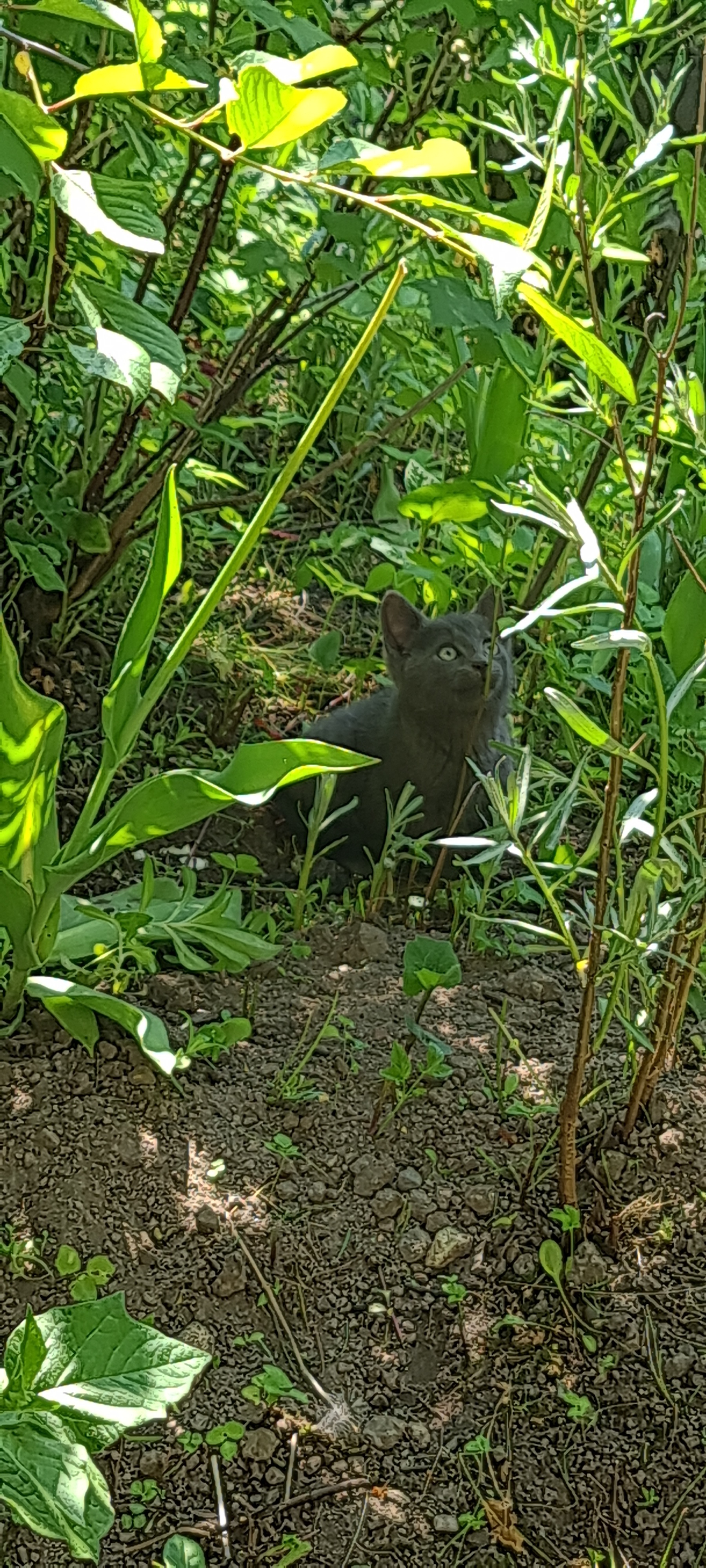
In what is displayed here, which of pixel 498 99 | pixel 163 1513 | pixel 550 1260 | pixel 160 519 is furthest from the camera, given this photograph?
pixel 498 99

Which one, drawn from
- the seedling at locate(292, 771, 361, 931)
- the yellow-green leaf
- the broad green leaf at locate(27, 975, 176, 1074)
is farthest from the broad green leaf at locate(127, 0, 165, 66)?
the seedling at locate(292, 771, 361, 931)

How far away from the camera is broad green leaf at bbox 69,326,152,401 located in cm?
81

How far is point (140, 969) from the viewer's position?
A: 208cm

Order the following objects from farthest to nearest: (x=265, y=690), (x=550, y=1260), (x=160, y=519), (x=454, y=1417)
Answer: (x=265, y=690)
(x=160, y=519)
(x=550, y=1260)
(x=454, y=1417)

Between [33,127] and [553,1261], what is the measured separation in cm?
139

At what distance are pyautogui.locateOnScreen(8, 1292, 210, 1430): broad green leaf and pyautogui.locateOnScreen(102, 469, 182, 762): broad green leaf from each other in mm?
831

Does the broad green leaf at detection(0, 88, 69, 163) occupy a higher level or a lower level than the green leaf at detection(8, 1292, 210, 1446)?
higher

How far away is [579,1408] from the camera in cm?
161

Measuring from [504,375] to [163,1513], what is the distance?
6.47ft

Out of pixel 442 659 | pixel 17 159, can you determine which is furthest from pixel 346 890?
pixel 17 159

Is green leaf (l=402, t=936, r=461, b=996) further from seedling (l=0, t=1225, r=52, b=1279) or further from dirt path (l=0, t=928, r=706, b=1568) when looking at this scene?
seedling (l=0, t=1225, r=52, b=1279)

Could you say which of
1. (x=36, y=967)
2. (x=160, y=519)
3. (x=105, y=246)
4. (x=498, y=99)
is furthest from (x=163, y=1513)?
(x=498, y=99)

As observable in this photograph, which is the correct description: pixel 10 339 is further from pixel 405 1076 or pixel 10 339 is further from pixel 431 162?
pixel 405 1076

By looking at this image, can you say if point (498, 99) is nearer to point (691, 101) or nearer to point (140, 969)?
point (691, 101)
